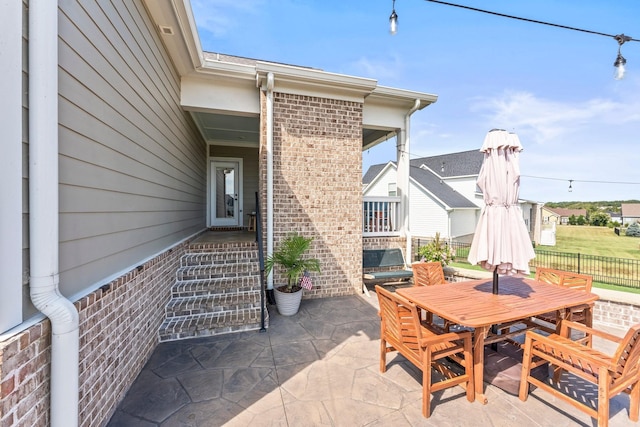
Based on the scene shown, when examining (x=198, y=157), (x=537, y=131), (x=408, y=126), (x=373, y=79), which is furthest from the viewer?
(x=537, y=131)

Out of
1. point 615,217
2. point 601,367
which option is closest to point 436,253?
point 601,367

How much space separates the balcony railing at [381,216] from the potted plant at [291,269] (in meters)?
2.08

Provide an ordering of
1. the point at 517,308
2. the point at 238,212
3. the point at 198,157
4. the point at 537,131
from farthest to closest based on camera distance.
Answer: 1. the point at 537,131
2. the point at 238,212
3. the point at 198,157
4. the point at 517,308

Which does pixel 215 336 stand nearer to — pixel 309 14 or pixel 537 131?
pixel 309 14

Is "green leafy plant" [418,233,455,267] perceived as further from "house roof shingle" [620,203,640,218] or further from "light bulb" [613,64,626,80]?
"house roof shingle" [620,203,640,218]

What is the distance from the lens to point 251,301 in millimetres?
4316

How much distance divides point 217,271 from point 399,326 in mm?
3480

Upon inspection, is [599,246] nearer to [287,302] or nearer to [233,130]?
[287,302]

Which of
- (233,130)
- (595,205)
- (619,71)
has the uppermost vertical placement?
(619,71)

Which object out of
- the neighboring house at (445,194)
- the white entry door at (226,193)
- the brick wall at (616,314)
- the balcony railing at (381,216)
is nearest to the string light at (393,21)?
the balcony railing at (381,216)

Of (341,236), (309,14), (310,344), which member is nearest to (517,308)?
(310,344)

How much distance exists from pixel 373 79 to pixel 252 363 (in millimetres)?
5390

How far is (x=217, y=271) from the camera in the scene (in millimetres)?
4820

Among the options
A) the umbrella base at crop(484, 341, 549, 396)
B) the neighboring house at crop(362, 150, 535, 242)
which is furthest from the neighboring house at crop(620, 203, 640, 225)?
the umbrella base at crop(484, 341, 549, 396)
